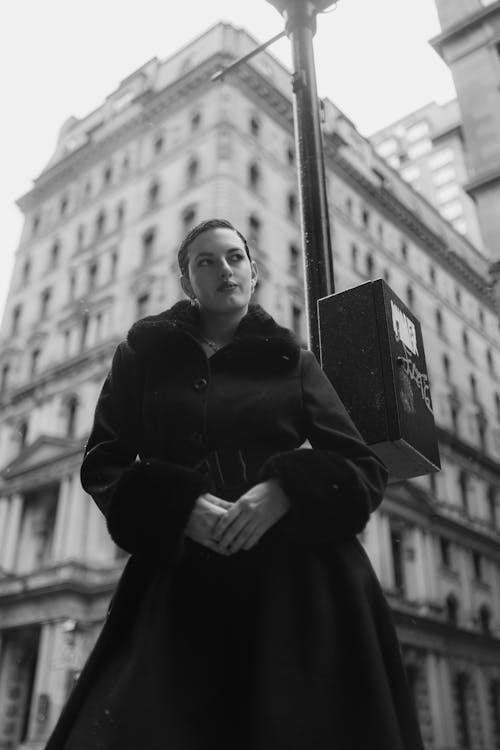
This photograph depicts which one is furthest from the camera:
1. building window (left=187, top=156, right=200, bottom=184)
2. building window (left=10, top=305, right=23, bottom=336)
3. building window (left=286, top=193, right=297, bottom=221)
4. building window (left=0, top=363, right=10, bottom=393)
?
building window (left=10, top=305, right=23, bottom=336)

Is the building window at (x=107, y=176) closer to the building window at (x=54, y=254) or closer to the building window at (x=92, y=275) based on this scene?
the building window at (x=54, y=254)

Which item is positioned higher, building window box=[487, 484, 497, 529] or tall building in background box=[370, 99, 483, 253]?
tall building in background box=[370, 99, 483, 253]

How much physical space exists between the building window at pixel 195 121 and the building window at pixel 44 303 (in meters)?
9.68

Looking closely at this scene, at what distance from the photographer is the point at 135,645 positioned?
1.71 metres

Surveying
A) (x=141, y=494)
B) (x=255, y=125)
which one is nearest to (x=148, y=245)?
(x=255, y=125)

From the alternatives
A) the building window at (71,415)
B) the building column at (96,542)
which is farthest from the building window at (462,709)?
the building window at (71,415)

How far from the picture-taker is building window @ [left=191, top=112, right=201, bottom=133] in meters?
29.8

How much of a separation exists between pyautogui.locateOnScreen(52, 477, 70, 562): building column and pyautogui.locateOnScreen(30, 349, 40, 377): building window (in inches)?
252

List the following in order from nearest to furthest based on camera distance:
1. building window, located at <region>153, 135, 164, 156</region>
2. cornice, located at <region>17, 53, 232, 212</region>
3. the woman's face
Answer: the woman's face, cornice, located at <region>17, 53, 232, 212</region>, building window, located at <region>153, 135, 164, 156</region>

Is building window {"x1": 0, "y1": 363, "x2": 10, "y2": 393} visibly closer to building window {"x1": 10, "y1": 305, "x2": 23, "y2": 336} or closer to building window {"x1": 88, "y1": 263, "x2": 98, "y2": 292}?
building window {"x1": 10, "y1": 305, "x2": 23, "y2": 336}

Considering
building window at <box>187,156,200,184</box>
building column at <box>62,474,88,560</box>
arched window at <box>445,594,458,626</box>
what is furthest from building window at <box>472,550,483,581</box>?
building window at <box>187,156,200,184</box>

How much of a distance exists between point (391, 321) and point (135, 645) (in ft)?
5.21

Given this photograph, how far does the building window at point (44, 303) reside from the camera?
31.0 m

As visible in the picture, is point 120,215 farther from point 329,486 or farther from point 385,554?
Result: point 329,486
